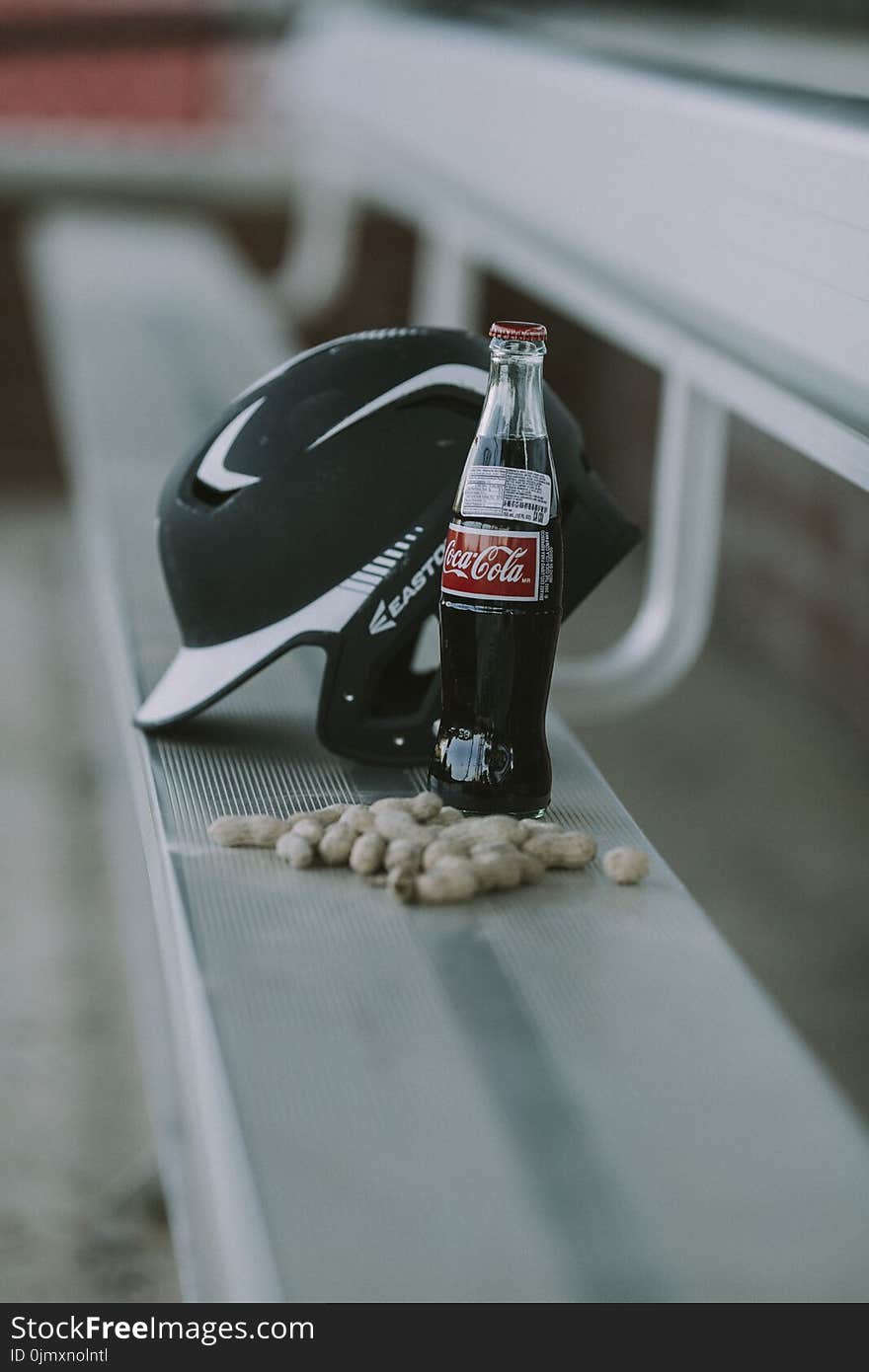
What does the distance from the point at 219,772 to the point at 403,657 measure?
20cm

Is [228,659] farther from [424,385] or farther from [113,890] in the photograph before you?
[113,890]

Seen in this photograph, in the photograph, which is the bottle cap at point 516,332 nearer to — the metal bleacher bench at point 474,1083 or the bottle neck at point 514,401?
the bottle neck at point 514,401

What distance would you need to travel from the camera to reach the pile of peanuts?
921mm

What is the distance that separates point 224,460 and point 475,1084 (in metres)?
0.53

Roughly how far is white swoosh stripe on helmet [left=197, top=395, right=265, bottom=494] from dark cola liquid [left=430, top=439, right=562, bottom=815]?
0.20m

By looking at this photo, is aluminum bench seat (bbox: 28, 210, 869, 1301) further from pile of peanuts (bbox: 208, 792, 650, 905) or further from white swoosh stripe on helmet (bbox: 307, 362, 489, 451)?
white swoosh stripe on helmet (bbox: 307, 362, 489, 451)

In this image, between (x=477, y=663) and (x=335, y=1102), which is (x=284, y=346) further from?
(x=335, y=1102)

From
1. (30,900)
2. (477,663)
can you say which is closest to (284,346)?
(30,900)

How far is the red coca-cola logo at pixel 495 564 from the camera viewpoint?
0.96 metres

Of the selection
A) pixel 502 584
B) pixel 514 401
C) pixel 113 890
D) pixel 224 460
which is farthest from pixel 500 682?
pixel 113 890

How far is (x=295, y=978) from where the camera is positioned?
0.83 metres

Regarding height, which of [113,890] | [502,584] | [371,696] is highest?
[502,584]

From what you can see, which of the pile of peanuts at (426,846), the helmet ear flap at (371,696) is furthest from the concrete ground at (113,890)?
the pile of peanuts at (426,846)

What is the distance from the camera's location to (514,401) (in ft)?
3.19
